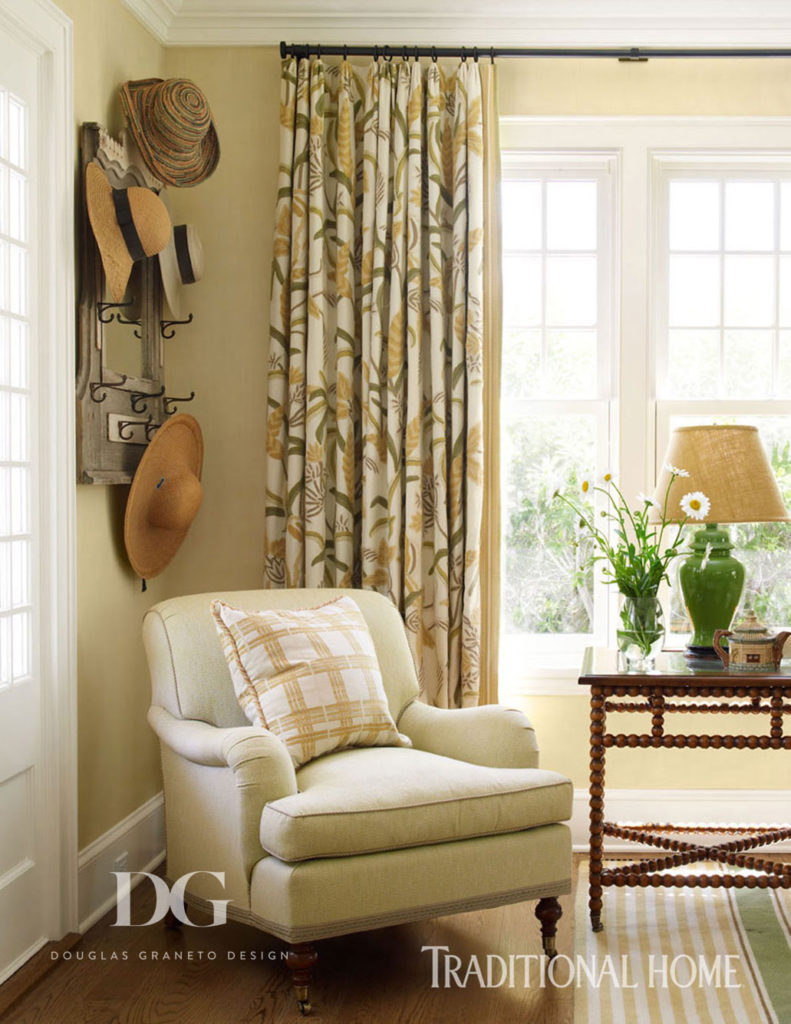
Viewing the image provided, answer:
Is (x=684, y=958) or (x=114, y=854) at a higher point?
(x=114, y=854)

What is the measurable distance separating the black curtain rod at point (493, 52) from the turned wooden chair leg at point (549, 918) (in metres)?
2.63

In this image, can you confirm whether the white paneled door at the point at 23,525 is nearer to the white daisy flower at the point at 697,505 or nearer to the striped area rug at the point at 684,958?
the striped area rug at the point at 684,958

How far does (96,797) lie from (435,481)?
4.65 feet

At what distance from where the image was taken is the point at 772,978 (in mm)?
2490

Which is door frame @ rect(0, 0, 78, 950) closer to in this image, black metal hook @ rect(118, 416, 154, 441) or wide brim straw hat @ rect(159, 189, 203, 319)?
black metal hook @ rect(118, 416, 154, 441)

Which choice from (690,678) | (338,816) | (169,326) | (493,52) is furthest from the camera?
(169,326)

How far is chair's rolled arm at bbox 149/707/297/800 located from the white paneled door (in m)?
0.40

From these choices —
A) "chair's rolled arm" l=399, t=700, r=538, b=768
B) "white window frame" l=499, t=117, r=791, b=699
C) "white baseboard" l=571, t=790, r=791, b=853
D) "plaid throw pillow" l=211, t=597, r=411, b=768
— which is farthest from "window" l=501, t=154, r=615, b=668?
"plaid throw pillow" l=211, t=597, r=411, b=768

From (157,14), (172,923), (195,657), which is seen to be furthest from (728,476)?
(157,14)

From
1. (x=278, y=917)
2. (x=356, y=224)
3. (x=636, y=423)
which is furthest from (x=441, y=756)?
(x=356, y=224)

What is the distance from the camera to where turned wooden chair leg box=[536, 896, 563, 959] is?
2549mm

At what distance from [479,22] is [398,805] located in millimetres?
2586

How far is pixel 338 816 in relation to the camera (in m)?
2.26

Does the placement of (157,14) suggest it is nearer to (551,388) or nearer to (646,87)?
(646,87)
